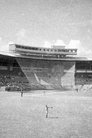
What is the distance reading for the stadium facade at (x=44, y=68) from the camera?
58.1 meters

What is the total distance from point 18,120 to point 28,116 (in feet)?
7.09

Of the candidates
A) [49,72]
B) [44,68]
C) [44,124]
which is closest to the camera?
[44,124]

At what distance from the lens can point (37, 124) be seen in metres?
19.8

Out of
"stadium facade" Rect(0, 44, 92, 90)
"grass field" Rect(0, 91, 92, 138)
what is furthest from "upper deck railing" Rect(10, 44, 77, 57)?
"grass field" Rect(0, 91, 92, 138)

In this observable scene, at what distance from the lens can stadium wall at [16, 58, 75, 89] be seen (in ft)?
195

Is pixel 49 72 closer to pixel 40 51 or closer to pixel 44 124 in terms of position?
pixel 40 51

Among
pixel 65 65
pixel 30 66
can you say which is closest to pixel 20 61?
pixel 30 66

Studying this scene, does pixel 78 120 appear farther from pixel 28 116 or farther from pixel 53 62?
pixel 53 62

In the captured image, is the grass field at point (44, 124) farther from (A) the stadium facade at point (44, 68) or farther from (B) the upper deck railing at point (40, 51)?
(B) the upper deck railing at point (40, 51)

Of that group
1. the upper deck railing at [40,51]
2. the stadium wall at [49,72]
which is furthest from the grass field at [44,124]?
the upper deck railing at [40,51]

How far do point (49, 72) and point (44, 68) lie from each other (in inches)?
75.0

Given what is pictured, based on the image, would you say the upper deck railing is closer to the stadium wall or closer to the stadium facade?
the stadium facade

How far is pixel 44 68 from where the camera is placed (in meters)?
63.0

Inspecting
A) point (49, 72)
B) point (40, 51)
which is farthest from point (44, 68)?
point (40, 51)
